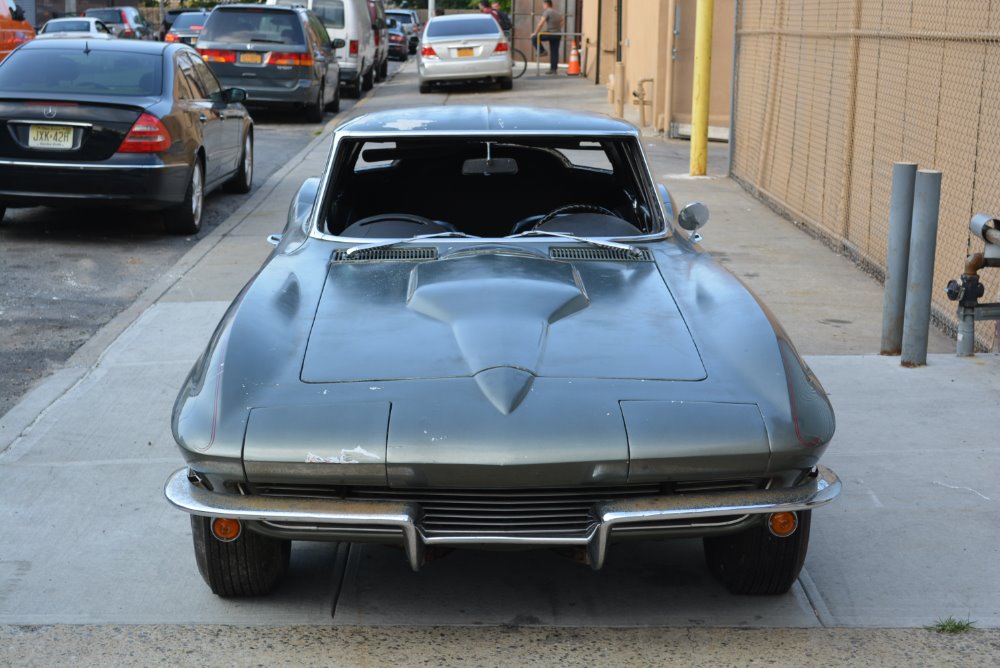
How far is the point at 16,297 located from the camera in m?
8.53

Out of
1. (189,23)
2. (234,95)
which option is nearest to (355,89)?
(189,23)

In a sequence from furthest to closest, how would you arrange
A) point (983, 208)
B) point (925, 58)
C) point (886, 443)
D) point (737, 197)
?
point (737, 197)
point (925, 58)
point (983, 208)
point (886, 443)

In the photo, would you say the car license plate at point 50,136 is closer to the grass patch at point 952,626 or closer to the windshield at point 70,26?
the grass patch at point 952,626

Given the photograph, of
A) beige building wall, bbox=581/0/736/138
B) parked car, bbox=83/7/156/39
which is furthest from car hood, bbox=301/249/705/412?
parked car, bbox=83/7/156/39

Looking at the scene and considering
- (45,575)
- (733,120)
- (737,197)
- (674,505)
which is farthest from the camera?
(733,120)

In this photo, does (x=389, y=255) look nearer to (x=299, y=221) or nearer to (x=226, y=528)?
(x=299, y=221)

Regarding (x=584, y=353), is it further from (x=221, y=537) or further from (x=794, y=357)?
(x=221, y=537)

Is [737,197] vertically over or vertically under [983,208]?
under

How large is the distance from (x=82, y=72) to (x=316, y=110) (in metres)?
9.61

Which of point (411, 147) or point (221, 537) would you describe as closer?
point (221, 537)

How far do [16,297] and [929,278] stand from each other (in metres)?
5.66

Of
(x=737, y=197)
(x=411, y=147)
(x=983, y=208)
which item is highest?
(x=411, y=147)

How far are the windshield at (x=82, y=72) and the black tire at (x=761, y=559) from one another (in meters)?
7.63

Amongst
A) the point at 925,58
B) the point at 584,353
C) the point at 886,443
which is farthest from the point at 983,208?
the point at 584,353
